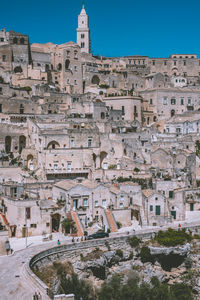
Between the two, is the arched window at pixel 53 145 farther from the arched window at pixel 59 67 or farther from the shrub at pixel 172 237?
the arched window at pixel 59 67

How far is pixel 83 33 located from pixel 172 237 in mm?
58416

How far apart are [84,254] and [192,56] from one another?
219 feet

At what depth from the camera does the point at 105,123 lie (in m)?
56.6

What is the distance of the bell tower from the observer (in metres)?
85.8

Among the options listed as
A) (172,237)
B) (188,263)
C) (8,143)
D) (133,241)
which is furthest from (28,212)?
(8,143)

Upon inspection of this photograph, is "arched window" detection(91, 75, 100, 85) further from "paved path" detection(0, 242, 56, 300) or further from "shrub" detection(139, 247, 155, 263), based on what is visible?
"paved path" detection(0, 242, 56, 300)

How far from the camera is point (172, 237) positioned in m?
37.7

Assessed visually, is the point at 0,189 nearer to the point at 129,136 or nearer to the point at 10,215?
the point at 10,215

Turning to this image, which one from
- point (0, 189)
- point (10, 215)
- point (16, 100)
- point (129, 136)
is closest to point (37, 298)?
point (10, 215)

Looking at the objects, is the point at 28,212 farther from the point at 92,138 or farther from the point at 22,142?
the point at 22,142

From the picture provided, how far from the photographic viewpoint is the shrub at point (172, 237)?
37062mm

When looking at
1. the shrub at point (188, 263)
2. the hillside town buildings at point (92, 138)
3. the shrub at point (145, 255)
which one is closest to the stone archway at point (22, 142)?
the hillside town buildings at point (92, 138)

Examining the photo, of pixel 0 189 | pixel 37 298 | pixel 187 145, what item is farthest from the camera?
pixel 187 145

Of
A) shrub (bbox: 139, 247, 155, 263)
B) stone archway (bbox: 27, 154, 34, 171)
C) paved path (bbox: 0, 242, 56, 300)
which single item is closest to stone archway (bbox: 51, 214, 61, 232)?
paved path (bbox: 0, 242, 56, 300)
